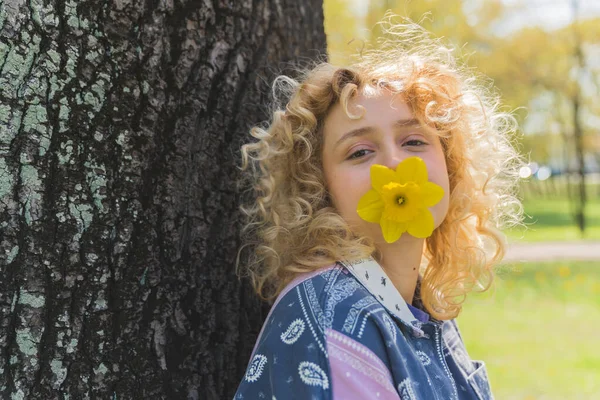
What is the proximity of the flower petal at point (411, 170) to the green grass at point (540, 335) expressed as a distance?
1829mm

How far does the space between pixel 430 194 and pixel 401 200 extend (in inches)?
3.2

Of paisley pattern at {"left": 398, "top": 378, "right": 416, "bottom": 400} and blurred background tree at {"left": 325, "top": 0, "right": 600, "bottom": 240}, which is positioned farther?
blurred background tree at {"left": 325, "top": 0, "right": 600, "bottom": 240}

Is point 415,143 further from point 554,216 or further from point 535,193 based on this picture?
point 535,193

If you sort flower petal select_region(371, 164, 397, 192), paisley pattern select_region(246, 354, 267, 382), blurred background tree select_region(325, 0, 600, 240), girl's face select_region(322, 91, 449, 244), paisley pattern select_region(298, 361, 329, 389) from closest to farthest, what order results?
paisley pattern select_region(298, 361, 329, 389), paisley pattern select_region(246, 354, 267, 382), flower petal select_region(371, 164, 397, 192), girl's face select_region(322, 91, 449, 244), blurred background tree select_region(325, 0, 600, 240)

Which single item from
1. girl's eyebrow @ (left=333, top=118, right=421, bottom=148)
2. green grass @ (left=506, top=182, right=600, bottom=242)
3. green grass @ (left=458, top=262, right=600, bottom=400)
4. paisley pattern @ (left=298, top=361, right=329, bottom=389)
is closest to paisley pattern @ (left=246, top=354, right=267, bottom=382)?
paisley pattern @ (left=298, top=361, right=329, bottom=389)

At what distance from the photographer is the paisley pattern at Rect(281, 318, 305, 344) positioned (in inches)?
61.1

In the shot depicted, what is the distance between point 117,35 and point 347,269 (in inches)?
34.7

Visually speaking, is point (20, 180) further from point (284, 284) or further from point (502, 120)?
point (502, 120)

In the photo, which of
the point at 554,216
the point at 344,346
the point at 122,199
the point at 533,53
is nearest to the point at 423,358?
the point at 344,346

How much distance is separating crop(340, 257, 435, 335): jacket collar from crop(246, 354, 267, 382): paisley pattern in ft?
1.08

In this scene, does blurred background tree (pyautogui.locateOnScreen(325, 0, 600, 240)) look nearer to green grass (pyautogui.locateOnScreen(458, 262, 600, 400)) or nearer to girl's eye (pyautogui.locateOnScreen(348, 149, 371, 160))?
green grass (pyautogui.locateOnScreen(458, 262, 600, 400))

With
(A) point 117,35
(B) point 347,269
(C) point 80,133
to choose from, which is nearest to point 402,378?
(B) point 347,269

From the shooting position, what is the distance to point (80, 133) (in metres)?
1.67

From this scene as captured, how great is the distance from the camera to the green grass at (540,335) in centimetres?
467
